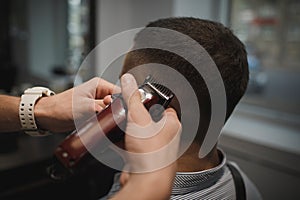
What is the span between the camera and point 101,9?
1769mm

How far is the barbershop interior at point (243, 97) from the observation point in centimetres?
126

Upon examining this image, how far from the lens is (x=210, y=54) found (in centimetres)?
70

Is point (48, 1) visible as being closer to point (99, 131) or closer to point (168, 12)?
point (168, 12)

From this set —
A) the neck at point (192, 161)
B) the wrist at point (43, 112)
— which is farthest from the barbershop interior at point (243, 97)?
the neck at point (192, 161)

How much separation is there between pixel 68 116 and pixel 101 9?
1089 mm

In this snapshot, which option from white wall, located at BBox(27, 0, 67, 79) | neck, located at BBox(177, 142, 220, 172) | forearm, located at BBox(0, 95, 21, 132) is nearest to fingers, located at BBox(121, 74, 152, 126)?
neck, located at BBox(177, 142, 220, 172)

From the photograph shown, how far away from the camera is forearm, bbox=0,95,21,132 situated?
0.86 m

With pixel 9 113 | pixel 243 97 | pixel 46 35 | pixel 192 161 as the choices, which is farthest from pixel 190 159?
pixel 46 35

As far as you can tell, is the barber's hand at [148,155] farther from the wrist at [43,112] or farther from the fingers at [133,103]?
the wrist at [43,112]

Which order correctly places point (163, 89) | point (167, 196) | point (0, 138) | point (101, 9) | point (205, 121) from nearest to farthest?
1. point (167, 196)
2. point (163, 89)
3. point (205, 121)
4. point (0, 138)
5. point (101, 9)

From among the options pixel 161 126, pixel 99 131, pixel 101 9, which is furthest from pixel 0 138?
pixel 161 126

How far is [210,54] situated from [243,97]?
889 millimetres

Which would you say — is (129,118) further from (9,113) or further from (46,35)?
(46,35)

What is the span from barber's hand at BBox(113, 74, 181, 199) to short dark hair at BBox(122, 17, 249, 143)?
19 centimetres
